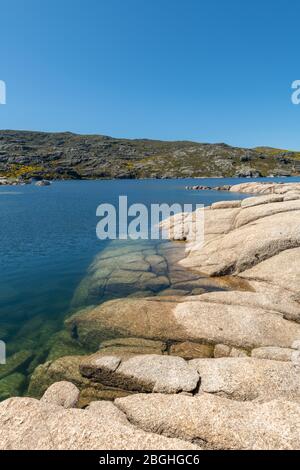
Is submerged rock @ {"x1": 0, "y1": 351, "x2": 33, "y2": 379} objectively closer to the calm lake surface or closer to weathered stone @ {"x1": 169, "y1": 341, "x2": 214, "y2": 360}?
the calm lake surface

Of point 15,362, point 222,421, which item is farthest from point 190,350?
point 15,362

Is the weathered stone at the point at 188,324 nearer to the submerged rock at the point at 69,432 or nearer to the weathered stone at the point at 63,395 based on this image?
the weathered stone at the point at 63,395

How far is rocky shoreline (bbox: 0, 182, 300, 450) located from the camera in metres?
8.34

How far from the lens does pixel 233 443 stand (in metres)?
8.01

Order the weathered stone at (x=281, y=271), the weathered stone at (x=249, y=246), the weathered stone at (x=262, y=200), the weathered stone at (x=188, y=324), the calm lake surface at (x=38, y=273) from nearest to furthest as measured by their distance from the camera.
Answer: the weathered stone at (x=188, y=324)
the calm lake surface at (x=38, y=273)
the weathered stone at (x=281, y=271)
the weathered stone at (x=249, y=246)
the weathered stone at (x=262, y=200)

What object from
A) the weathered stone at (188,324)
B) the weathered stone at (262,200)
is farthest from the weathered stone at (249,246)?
the weathered stone at (188,324)

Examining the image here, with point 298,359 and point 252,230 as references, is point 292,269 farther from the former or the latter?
point 298,359

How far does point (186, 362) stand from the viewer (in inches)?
510

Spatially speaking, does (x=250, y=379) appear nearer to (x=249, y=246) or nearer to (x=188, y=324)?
(x=188, y=324)

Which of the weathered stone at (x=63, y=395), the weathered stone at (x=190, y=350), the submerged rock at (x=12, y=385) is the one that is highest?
the weathered stone at (x=190, y=350)

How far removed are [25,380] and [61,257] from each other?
2216cm

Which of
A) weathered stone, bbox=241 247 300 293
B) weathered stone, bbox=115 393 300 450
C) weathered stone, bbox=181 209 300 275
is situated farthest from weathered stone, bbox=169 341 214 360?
weathered stone, bbox=181 209 300 275

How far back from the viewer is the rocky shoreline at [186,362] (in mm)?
8336

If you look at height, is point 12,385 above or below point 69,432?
below
